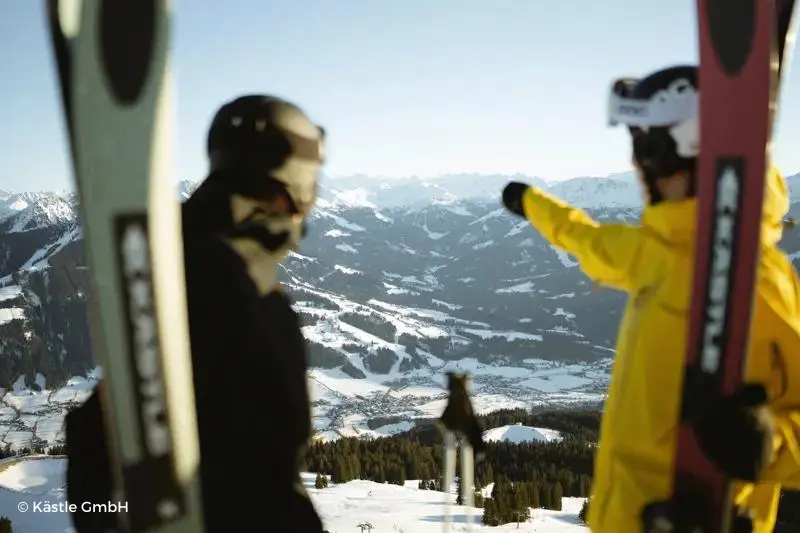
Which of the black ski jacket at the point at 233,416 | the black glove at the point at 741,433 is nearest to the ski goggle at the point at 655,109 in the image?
the black glove at the point at 741,433

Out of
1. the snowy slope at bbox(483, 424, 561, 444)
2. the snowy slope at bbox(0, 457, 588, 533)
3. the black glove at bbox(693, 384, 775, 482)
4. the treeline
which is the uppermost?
the black glove at bbox(693, 384, 775, 482)

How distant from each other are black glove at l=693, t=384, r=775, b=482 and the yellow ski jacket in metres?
0.22

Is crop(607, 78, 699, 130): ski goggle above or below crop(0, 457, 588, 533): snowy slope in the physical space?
above

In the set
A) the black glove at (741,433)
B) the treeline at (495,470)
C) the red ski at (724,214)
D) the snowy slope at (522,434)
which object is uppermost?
the red ski at (724,214)

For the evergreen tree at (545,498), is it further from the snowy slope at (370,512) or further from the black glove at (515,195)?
the black glove at (515,195)

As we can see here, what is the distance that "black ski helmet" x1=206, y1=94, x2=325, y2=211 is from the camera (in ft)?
7.06

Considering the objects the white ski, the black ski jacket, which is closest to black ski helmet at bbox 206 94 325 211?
the black ski jacket

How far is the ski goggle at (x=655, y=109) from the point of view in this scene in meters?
2.08

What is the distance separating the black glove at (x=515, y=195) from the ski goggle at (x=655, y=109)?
0.63 m

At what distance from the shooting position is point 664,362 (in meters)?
2.02

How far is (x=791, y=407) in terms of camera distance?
1830 mm

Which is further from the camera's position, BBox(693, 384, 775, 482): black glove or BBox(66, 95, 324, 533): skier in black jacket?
BBox(66, 95, 324, 533): skier in black jacket

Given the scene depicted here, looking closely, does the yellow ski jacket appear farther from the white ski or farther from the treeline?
the treeline

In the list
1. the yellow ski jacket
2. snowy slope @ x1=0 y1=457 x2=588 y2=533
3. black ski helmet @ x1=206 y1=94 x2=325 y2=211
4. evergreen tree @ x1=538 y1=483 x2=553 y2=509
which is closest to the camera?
the yellow ski jacket
